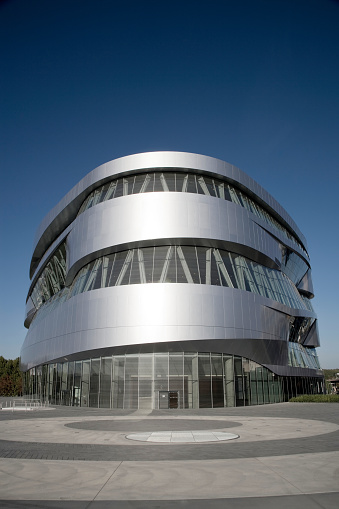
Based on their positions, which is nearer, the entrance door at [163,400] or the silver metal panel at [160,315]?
the entrance door at [163,400]

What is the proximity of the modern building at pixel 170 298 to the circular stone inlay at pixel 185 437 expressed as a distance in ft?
53.5

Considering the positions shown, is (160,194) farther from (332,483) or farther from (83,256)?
(332,483)

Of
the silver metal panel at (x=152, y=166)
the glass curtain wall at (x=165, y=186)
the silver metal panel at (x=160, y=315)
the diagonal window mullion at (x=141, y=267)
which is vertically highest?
the silver metal panel at (x=152, y=166)

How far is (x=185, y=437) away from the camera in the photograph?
13.8 meters

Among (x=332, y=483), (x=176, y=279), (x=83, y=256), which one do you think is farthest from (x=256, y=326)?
(x=332, y=483)

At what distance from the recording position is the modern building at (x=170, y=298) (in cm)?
3183

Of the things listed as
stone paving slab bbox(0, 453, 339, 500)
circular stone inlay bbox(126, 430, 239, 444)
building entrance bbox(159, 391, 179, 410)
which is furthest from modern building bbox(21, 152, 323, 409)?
stone paving slab bbox(0, 453, 339, 500)

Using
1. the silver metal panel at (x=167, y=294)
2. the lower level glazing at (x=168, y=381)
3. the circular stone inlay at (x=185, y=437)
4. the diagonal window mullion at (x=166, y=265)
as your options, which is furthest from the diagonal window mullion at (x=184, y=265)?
the circular stone inlay at (x=185, y=437)

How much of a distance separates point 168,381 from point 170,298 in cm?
640

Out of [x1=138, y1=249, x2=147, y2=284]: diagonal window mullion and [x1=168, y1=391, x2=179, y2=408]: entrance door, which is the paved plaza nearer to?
[x1=168, y1=391, x2=179, y2=408]: entrance door

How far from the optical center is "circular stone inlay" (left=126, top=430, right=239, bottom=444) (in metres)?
13.0

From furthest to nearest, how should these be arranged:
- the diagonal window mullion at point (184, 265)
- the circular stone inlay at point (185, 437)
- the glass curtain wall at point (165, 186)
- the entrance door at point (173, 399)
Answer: the glass curtain wall at point (165, 186)
the diagonal window mullion at point (184, 265)
the entrance door at point (173, 399)
the circular stone inlay at point (185, 437)

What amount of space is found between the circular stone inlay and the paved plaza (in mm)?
34

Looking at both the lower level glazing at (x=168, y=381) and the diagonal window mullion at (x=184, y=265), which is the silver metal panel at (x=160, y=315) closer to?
the diagonal window mullion at (x=184, y=265)
